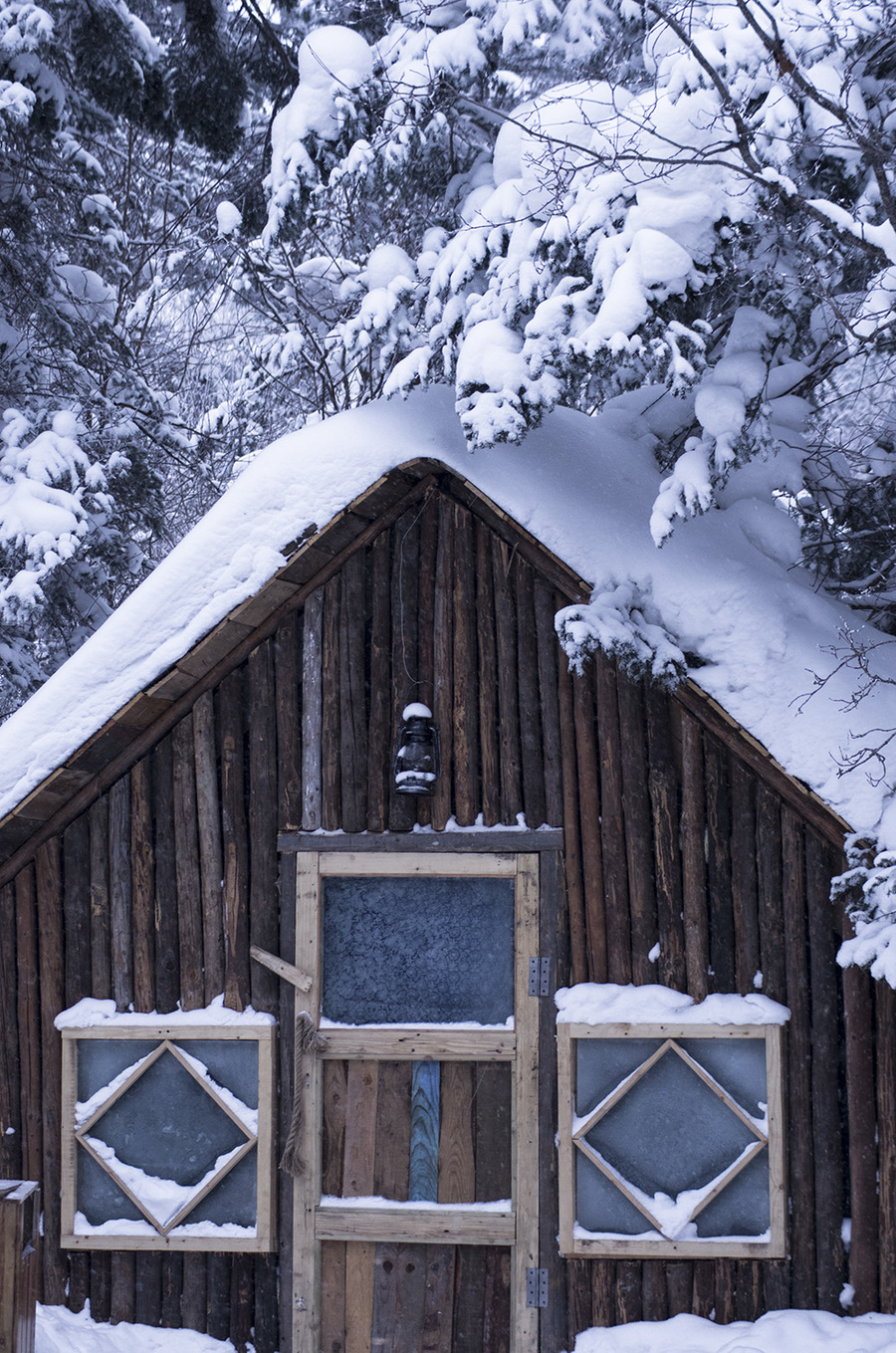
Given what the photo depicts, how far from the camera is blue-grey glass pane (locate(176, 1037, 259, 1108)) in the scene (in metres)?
5.55

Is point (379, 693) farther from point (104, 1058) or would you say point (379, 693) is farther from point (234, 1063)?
point (104, 1058)

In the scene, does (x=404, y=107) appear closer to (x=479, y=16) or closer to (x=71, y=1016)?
(x=479, y=16)

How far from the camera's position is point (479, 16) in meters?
6.04

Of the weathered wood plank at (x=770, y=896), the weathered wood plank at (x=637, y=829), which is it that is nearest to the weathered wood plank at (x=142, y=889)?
the weathered wood plank at (x=637, y=829)

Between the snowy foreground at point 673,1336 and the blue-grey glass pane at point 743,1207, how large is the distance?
41 centimetres

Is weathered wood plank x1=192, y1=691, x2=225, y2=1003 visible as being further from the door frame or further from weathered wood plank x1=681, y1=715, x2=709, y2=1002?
weathered wood plank x1=681, y1=715, x2=709, y2=1002

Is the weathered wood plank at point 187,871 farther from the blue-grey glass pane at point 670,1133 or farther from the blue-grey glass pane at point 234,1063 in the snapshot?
the blue-grey glass pane at point 670,1133

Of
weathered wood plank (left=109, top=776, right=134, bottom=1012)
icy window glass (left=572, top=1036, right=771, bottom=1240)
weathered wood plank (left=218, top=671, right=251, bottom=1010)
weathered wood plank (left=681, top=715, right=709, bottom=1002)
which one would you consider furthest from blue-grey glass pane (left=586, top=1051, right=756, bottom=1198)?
weathered wood plank (left=109, top=776, right=134, bottom=1012)

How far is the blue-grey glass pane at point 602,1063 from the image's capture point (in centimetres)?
536

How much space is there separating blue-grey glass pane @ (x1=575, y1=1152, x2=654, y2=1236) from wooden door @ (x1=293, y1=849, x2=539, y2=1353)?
0.24 metres

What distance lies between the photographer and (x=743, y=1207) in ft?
17.1

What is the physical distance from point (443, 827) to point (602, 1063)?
149 centimetres

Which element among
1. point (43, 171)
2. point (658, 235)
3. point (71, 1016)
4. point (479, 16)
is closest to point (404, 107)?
point (479, 16)

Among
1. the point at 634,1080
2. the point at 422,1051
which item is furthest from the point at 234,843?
the point at 634,1080
